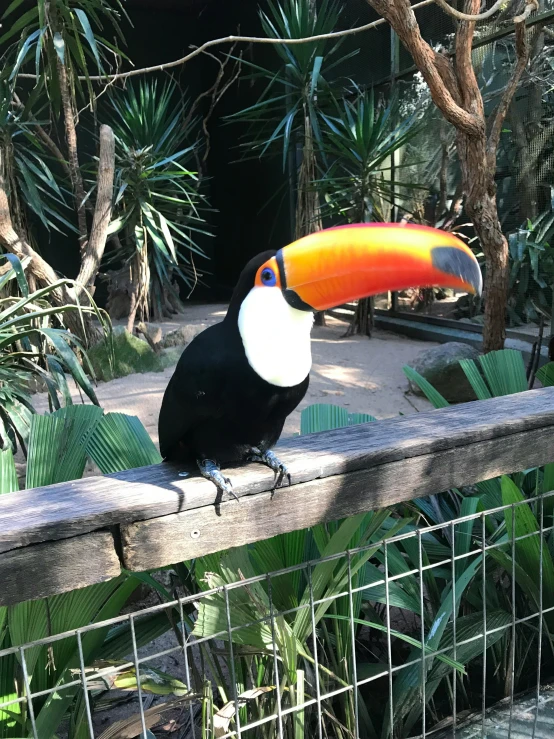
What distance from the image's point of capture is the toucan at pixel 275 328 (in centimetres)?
108

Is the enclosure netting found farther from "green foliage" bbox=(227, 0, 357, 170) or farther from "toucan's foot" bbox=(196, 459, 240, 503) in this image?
"toucan's foot" bbox=(196, 459, 240, 503)

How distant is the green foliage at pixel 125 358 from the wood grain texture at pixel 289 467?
12.7 feet

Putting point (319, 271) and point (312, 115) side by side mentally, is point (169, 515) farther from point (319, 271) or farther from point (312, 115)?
point (312, 115)

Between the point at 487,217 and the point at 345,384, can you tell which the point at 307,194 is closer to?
the point at 345,384

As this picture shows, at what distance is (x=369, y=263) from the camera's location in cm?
111

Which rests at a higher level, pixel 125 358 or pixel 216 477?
pixel 216 477

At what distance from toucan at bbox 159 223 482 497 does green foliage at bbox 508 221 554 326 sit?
4.14m

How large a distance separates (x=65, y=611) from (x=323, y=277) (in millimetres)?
809

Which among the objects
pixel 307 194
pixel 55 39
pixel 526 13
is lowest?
pixel 307 194

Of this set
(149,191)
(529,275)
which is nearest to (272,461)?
(529,275)

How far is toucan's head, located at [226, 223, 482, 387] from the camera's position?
3.54ft

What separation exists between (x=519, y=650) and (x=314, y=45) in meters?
5.89

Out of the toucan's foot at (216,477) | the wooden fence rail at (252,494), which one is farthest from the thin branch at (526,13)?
the toucan's foot at (216,477)

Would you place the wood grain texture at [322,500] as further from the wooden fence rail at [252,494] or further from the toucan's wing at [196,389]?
the toucan's wing at [196,389]
